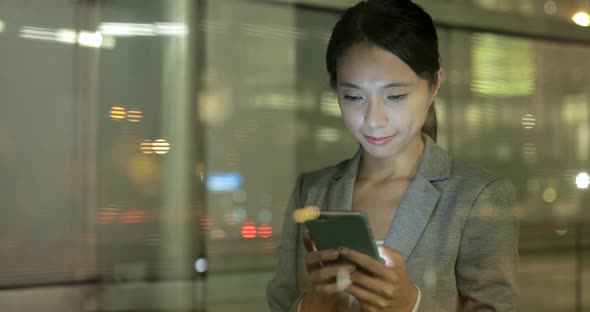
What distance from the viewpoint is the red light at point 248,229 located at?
298 cm

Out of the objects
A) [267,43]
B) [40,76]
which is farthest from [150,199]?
[267,43]

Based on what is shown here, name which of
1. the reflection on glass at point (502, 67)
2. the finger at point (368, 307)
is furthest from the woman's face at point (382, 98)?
the reflection on glass at point (502, 67)

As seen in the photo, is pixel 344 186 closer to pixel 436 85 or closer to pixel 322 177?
pixel 322 177

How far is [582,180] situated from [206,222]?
1.52 meters

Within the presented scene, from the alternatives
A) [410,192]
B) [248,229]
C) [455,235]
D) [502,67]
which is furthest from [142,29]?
[455,235]

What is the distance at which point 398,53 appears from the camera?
5.34ft

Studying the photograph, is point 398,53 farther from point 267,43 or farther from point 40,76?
point 40,76

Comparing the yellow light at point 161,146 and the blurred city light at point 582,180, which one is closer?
the blurred city light at point 582,180

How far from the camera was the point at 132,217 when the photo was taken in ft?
11.0

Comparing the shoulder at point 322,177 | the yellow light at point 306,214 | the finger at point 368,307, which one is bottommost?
the finger at point 368,307

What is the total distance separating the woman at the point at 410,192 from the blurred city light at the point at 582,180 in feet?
3.49

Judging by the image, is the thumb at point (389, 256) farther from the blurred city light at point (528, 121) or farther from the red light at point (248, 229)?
the red light at point (248, 229)

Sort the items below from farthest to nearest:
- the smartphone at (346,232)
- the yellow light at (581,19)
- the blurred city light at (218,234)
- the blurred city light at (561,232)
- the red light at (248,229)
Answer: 1. the blurred city light at (218,234)
2. the red light at (248,229)
3. the blurred city light at (561,232)
4. the yellow light at (581,19)
5. the smartphone at (346,232)

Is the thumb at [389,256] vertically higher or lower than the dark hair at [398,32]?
lower
